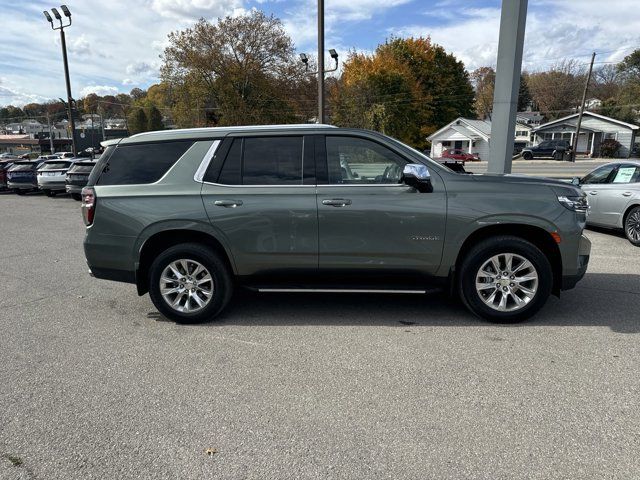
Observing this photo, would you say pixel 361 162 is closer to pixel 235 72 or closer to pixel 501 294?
pixel 501 294

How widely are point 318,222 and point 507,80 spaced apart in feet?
22.0

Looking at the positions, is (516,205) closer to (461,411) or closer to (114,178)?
(461,411)

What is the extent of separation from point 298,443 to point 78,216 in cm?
1345

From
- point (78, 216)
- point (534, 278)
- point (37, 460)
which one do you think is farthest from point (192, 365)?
point (78, 216)

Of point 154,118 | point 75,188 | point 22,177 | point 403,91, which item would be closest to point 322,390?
point 75,188

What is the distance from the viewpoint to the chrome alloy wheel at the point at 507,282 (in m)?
4.64

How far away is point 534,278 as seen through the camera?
4633 mm

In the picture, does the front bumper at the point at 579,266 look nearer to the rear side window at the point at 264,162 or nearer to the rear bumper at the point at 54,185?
the rear side window at the point at 264,162

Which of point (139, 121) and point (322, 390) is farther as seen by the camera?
point (139, 121)

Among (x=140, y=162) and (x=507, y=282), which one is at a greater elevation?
(x=140, y=162)

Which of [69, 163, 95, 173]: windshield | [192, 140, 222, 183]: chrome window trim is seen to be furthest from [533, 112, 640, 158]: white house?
[192, 140, 222, 183]: chrome window trim

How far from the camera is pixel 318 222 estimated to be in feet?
15.2

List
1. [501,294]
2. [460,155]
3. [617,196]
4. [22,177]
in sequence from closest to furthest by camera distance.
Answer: [501,294], [617,196], [22,177], [460,155]

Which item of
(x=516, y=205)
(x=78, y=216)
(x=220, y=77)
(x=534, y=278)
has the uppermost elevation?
(x=220, y=77)
